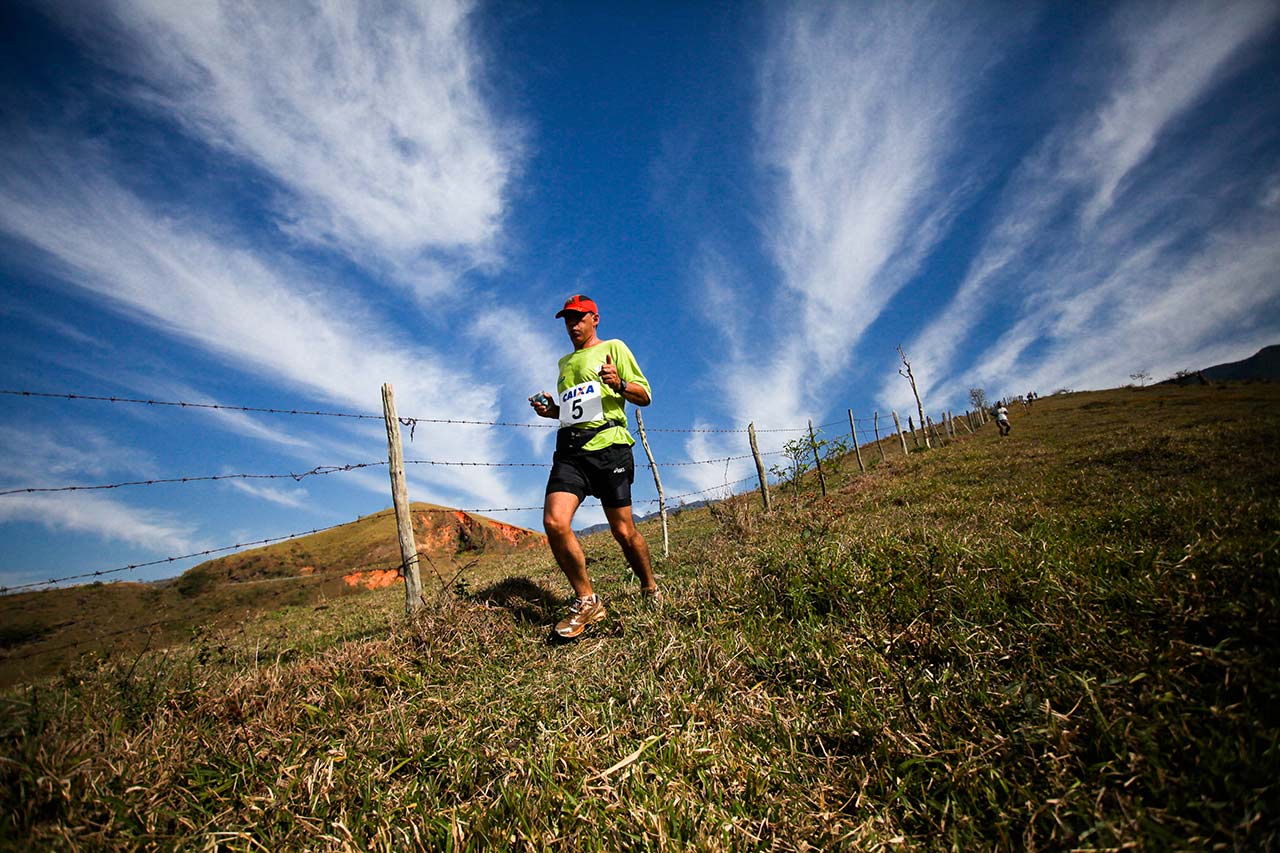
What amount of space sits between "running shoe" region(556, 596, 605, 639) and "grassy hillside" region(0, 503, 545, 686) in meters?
1.18

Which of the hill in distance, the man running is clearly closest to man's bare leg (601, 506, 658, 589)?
the man running

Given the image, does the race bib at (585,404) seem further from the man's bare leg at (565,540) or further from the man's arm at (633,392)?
the man's bare leg at (565,540)

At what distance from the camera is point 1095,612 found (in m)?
2.28

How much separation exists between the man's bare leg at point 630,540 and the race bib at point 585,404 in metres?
0.75

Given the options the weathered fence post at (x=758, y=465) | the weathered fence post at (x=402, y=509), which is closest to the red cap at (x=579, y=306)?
the weathered fence post at (x=402, y=509)

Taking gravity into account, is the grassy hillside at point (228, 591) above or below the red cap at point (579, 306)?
below

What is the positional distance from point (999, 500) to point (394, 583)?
16.2m

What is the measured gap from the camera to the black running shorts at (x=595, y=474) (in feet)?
12.5

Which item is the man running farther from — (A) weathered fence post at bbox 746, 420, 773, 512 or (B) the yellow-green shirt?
(A) weathered fence post at bbox 746, 420, 773, 512

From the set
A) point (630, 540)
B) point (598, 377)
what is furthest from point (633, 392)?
point (630, 540)

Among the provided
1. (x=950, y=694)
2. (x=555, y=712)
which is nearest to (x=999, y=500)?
(x=950, y=694)

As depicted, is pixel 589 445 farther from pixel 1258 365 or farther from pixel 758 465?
pixel 1258 365

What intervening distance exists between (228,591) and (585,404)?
15.7 m

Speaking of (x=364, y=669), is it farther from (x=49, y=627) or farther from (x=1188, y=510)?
(x=49, y=627)
